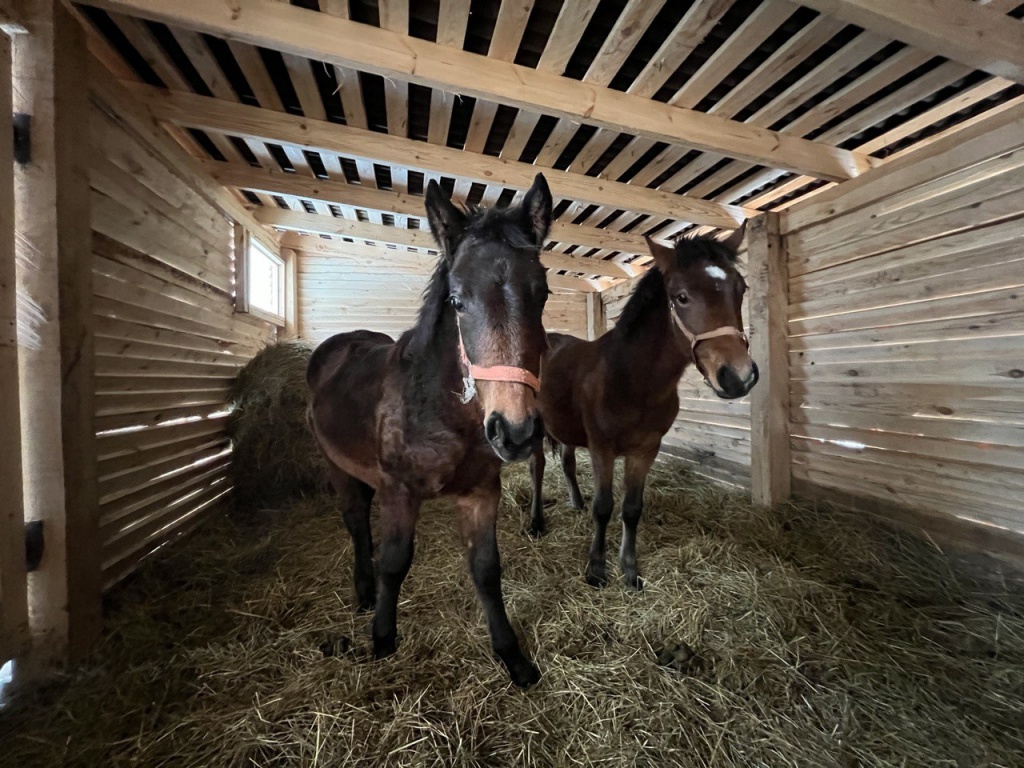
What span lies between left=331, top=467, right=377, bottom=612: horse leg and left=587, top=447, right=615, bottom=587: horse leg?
134 centimetres

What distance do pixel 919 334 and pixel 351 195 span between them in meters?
4.90

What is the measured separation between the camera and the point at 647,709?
157cm

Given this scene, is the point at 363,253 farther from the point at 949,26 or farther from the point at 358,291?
the point at 949,26

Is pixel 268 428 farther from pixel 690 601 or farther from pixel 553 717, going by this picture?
pixel 690 601

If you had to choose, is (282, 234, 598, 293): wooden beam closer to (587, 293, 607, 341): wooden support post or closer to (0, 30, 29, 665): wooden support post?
(587, 293, 607, 341): wooden support post

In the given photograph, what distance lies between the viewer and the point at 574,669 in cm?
176

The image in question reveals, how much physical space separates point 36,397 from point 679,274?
10.1 feet

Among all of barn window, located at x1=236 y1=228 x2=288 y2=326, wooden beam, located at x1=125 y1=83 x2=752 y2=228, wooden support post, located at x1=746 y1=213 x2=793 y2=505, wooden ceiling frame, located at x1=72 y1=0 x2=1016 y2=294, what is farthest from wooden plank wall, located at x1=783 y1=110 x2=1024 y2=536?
barn window, located at x1=236 y1=228 x2=288 y2=326

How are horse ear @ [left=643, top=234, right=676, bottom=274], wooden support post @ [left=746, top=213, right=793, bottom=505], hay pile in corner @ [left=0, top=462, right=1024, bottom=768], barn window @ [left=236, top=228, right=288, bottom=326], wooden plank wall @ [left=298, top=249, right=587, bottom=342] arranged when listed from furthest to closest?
wooden plank wall @ [left=298, top=249, right=587, bottom=342] → barn window @ [left=236, top=228, right=288, bottom=326] → wooden support post @ [left=746, top=213, right=793, bottom=505] → horse ear @ [left=643, top=234, right=676, bottom=274] → hay pile in corner @ [left=0, top=462, right=1024, bottom=768]

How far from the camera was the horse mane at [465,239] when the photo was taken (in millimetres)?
1496

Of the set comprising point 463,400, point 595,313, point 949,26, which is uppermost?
point 949,26

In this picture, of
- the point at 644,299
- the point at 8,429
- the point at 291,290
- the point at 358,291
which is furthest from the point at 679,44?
the point at 291,290

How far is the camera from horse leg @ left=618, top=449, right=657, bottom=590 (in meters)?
2.57

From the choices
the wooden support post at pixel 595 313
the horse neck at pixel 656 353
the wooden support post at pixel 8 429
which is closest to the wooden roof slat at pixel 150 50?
the wooden support post at pixel 8 429
